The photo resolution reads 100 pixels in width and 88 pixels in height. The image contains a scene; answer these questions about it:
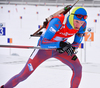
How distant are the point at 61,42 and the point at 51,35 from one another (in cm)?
18

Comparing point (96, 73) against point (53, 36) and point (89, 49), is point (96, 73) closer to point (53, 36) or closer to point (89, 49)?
point (53, 36)

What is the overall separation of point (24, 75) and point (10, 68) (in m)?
2.92

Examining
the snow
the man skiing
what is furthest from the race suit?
the snow

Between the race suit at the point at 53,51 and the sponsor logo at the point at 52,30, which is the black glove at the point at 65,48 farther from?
the sponsor logo at the point at 52,30

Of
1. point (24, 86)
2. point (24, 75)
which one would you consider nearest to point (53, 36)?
point (24, 75)

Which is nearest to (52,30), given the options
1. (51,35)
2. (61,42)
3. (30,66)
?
(51,35)

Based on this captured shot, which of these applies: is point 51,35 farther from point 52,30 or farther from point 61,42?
point 61,42

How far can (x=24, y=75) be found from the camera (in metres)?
3.09

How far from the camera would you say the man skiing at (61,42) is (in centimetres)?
289

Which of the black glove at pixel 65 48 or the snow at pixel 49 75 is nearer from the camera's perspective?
the black glove at pixel 65 48

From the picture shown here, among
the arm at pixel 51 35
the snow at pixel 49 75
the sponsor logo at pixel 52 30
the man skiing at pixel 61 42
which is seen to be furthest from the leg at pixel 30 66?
the snow at pixel 49 75

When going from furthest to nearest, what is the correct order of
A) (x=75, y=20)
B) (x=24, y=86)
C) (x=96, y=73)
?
(x=96, y=73), (x=24, y=86), (x=75, y=20)

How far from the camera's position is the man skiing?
2.89 metres

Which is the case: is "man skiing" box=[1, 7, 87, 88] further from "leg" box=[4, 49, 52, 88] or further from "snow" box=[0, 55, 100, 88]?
"snow" box=[0, 55, 100, 88]
